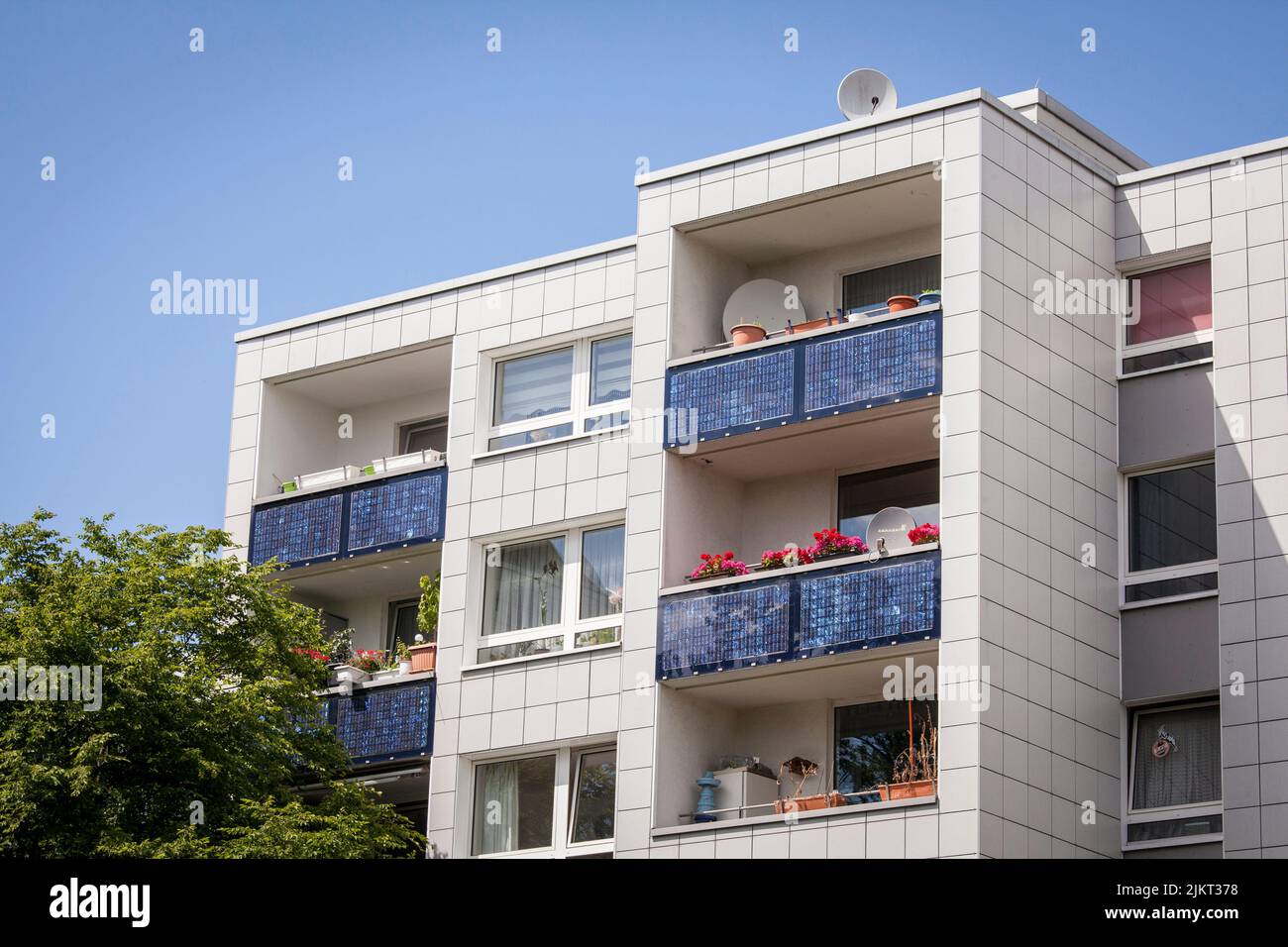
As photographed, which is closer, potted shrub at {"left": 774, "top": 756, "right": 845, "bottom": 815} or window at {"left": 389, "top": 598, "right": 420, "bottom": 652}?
potted shrub at {"left": 774, "top": 756, "right": 845, "bottom": 815}

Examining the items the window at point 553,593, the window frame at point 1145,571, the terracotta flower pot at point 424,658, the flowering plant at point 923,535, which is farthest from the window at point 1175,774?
the terracotta flower pot at point 424,658

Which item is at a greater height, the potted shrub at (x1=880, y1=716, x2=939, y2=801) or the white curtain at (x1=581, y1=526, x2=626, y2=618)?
the white curtain at (x1=581, y1=526, x2=626, y2=618)

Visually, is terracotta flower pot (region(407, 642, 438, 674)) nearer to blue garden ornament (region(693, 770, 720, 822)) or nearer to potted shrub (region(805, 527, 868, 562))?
blue garden ornament (region(693, 770, 720, 822))

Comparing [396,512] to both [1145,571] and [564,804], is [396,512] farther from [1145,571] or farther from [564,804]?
[1145,571]

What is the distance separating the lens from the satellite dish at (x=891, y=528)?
2744cm

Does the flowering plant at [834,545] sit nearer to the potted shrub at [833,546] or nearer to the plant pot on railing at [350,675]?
the potted shrub at [833,546]

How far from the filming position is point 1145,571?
2775cm

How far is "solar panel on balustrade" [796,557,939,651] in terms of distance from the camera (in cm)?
2619

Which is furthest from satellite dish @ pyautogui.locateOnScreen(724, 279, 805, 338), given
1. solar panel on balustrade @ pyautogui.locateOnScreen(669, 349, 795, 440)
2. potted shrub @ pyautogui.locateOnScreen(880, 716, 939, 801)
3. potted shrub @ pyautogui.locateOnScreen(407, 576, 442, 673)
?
potted shrub @ pyautogui.locateOnScreen(407, 576, 442, 673)

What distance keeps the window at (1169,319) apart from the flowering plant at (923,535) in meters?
3.86

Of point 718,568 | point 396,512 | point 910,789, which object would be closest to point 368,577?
point 396,512

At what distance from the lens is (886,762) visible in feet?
91.1

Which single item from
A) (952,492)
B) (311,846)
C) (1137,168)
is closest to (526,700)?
(311,846)

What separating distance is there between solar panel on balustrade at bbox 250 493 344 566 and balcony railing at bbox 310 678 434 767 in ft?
8.37
